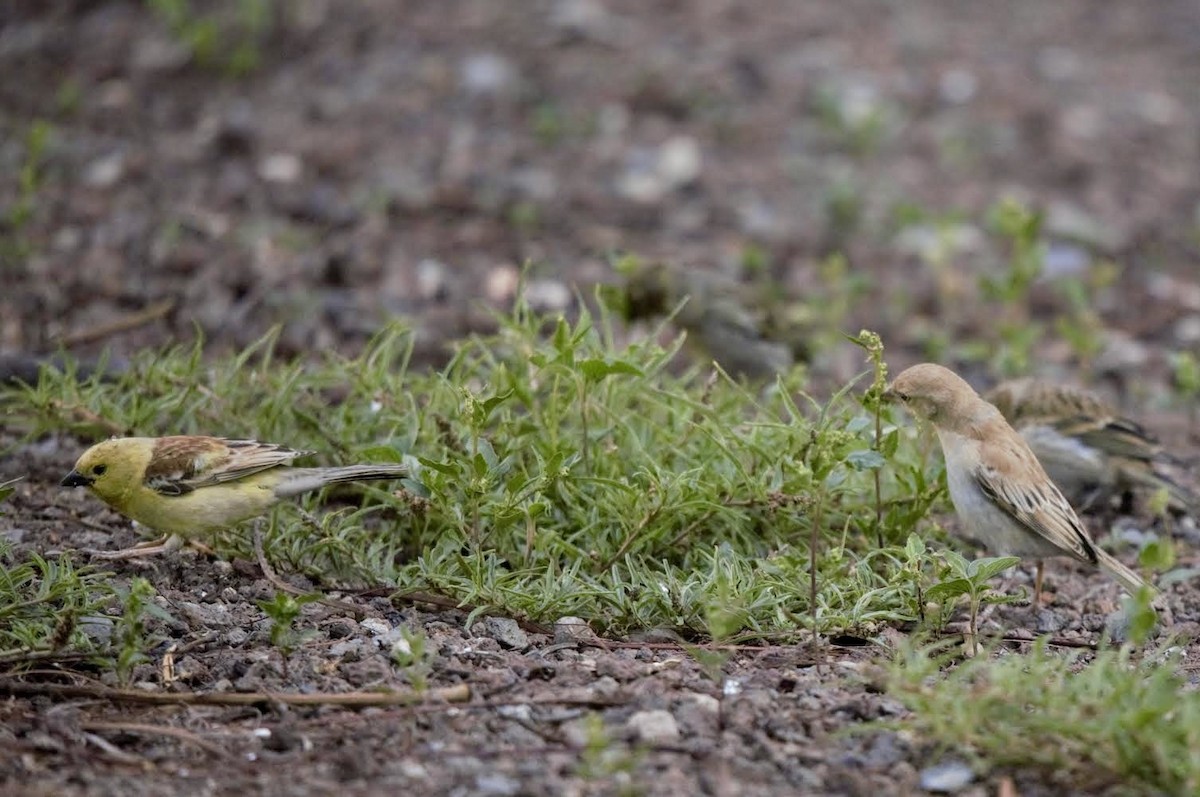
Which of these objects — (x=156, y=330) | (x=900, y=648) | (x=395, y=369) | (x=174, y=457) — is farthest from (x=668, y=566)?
(x=156, y=330)

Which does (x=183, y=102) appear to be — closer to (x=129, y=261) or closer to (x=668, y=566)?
(x=129, y=261)

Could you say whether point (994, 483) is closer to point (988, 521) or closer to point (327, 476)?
point (988, 521)

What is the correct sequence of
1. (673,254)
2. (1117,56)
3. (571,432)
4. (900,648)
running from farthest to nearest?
(1117,56) → (673,254) → (571,432) → (900,648)

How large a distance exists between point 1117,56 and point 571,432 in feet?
30.6

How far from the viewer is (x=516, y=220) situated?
31.2 ft

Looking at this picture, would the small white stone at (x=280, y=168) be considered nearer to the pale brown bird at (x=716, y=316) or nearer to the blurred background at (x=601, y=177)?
the blurred background at (x=601, y=177)

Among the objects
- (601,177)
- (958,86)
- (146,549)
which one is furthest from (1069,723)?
(958,86)

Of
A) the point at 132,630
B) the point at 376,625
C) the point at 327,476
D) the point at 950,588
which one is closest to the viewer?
the point at 132,630

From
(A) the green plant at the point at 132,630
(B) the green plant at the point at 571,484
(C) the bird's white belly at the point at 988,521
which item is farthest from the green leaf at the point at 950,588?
(A) the green plant at the point at 132,630

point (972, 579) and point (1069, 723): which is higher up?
point (1069, 723)

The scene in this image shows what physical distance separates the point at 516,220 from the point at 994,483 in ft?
16.0

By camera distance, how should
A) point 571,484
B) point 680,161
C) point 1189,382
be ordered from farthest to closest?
point 680,161, point 1189,382, point 571,484

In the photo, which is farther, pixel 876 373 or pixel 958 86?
pixel 958 86

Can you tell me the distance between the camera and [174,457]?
5.16 metres
